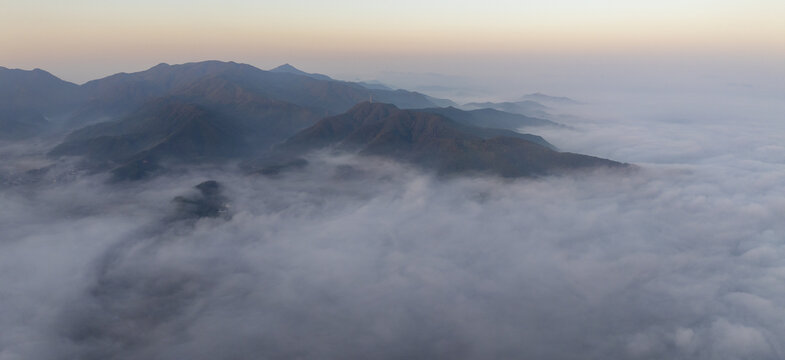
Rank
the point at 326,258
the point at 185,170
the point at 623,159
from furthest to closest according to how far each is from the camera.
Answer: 1. the point at 623,159
2. the point at 185,170
3. the point at 326,258

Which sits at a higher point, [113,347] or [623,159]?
[623,159]

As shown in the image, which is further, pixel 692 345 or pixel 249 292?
pixel 249 292

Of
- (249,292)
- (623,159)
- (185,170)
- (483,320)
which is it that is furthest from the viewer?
(623,159)

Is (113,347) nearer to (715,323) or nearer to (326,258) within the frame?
(326,258)

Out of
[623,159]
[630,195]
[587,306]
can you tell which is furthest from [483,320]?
[623,159]

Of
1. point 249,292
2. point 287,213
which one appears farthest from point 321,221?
point 249,292

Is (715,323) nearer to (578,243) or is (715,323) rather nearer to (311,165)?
(578,243)

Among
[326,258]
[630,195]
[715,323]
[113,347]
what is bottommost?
[113,347]
